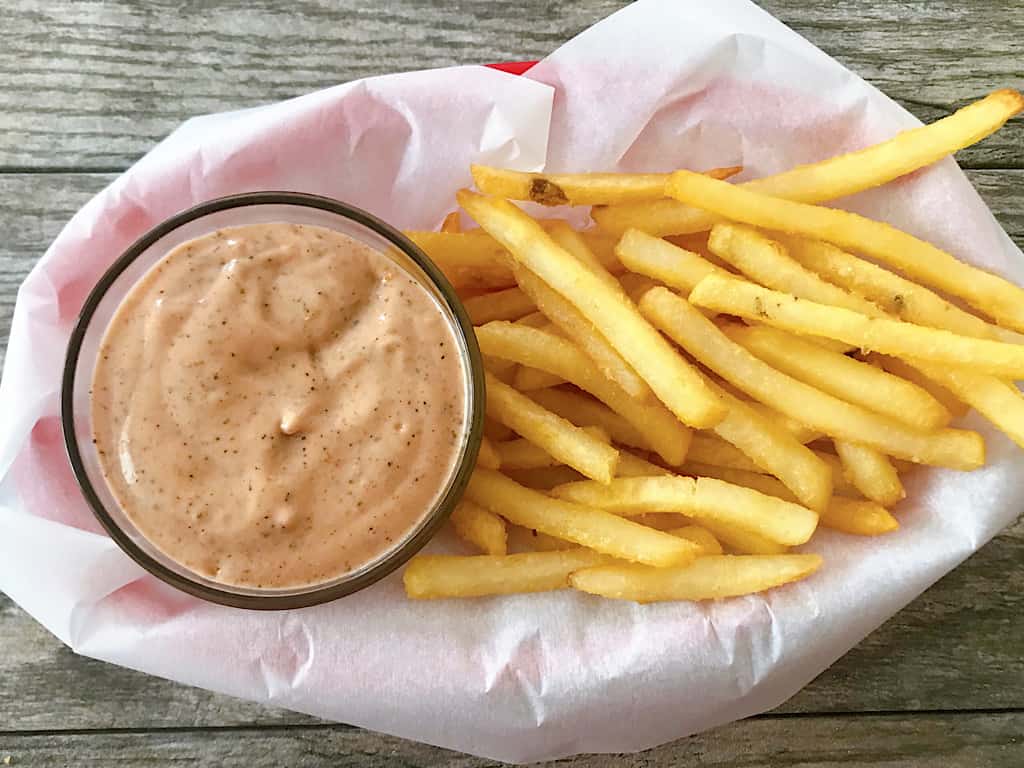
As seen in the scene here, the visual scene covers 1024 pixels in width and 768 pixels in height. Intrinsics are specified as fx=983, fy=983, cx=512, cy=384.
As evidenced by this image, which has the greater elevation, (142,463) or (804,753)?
(142,463)

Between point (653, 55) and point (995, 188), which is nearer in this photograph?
point (653, 55)

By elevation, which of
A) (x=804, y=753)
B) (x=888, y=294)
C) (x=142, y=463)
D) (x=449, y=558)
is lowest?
(x=804, y=753)

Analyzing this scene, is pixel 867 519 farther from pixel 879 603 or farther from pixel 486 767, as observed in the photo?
pixel 486 767

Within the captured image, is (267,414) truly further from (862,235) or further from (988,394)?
(988,394)

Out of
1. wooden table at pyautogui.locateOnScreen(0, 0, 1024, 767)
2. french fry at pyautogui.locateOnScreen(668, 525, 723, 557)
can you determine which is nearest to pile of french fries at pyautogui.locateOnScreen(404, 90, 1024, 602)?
french fry at pyautogui.locateOnScreen(668, 525, 723, 557)

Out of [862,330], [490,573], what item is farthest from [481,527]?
A: [862,330]

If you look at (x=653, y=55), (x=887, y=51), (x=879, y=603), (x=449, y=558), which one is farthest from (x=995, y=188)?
(x=449, y=558)

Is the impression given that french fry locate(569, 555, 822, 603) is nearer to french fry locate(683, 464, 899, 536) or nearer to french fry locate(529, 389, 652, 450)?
french fry locate(683, 464, 899, 536)
